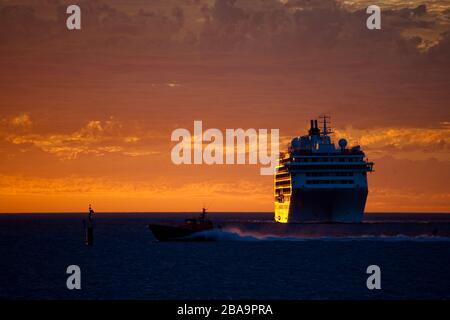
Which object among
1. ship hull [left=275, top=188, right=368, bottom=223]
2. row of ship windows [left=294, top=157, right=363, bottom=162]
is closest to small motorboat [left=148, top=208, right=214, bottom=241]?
ship hull [left=275, top=188, right=368, bottom=223]

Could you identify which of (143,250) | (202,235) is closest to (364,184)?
(202,235)

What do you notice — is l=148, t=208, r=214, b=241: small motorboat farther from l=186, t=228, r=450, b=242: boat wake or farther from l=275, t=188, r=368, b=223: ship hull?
l=275, t=188, r=368, b=223: ship hull

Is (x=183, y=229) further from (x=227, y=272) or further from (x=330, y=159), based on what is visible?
(x=227, y=272)

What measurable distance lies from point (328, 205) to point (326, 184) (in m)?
3.72

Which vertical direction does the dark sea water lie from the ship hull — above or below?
below

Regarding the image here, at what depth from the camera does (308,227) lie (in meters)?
132

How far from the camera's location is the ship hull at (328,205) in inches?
4715

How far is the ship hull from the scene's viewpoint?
119750mm

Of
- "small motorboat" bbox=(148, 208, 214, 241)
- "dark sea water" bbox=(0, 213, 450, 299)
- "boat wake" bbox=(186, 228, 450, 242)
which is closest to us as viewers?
"dark sea water" bbox=(0, 213, 450, 299)

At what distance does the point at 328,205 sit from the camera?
120562 mm

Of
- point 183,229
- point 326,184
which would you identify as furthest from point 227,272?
point 326,184

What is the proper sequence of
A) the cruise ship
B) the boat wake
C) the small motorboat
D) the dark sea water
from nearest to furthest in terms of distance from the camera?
1. the dark sea water
2. the small motorboat
3. the boat wake
4. the cruise ship
